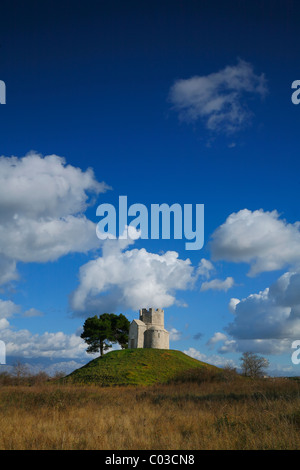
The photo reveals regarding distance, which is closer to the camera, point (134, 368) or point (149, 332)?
point (134, 368)

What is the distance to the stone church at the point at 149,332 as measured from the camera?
68.5 meters

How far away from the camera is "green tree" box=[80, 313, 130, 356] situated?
236 ft

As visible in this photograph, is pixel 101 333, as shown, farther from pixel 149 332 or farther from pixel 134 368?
pixel 134 368

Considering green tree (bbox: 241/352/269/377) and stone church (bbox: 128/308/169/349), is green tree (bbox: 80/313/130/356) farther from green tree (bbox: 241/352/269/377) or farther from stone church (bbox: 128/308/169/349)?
green tree (bbox: 241/352/269/377)

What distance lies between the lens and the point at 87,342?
72875 millimetres

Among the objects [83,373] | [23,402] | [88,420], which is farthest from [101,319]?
[88,420]

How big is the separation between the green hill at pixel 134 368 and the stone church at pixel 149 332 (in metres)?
3.36

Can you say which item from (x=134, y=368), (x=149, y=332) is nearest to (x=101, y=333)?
(x=149, y=332)

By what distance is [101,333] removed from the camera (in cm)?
7188

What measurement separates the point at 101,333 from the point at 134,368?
21.8m

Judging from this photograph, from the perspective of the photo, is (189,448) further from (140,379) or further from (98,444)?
(140,379)

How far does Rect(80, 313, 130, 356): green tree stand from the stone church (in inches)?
210
